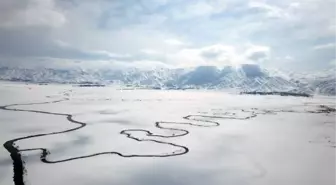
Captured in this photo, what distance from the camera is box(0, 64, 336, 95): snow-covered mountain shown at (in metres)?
79.8

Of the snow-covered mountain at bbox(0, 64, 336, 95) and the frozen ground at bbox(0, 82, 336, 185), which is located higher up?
the snow-covered mountain at bbox(0, 64, 336, 95)

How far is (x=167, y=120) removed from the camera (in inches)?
594

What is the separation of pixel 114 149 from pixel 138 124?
4.52 m

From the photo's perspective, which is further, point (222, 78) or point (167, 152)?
point (222, 78)

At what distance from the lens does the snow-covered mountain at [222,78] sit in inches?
3142

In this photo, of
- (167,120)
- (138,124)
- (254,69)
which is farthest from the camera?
(254,69)

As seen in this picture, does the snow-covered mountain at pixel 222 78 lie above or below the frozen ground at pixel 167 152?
above

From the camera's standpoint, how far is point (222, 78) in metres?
118

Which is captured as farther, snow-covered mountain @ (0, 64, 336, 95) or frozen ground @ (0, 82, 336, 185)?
snow-covered mountain @ (0, 64, 336, 95)

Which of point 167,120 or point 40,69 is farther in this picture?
point 40,69

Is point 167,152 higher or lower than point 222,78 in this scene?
lower

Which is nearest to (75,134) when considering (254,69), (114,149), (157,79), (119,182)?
(114,149)

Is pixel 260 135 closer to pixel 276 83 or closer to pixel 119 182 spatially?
pixel 119 182

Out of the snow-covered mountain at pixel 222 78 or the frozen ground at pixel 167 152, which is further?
the snow-covered mountain at pixel 222 78
